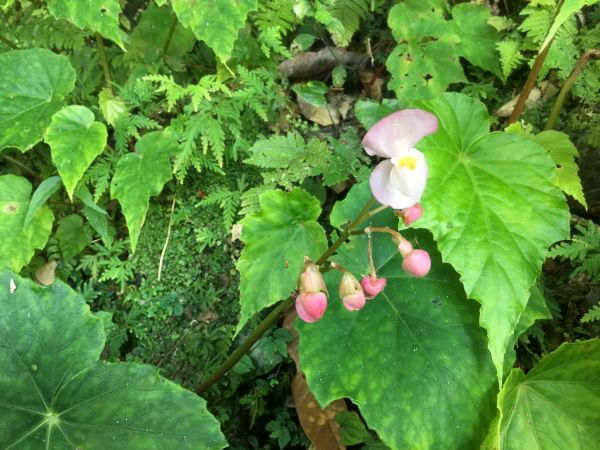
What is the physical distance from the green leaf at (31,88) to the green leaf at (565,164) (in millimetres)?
1709

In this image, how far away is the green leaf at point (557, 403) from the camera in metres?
1.29

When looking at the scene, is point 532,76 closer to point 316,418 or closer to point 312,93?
point 312,93

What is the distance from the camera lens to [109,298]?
2039mm

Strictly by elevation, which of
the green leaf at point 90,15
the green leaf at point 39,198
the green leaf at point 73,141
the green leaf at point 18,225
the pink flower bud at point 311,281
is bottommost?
the green leaf at point 18,225

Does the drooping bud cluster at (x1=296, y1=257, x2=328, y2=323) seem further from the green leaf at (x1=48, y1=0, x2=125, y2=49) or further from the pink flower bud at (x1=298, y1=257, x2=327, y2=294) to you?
the green leaf at (x1=48, y1=0, x2=125, y2=49)

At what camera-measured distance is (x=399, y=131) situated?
3.29 feet

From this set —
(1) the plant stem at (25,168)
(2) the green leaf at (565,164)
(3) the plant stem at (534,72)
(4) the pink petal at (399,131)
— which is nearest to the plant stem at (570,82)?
(3) the plant stem at (534,72)

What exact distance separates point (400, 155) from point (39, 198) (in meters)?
1.41

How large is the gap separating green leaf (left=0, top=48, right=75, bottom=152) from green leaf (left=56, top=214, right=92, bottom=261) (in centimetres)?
38

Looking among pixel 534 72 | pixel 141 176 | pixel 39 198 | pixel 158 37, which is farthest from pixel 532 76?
pixel 39 198

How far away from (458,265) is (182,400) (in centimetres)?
73

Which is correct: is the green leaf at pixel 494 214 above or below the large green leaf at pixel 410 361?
above

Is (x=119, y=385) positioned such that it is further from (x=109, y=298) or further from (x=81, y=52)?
(x=81, y=52)

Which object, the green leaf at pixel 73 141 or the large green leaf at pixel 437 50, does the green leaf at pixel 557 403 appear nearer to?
the large green leaf at pixel 437 50
